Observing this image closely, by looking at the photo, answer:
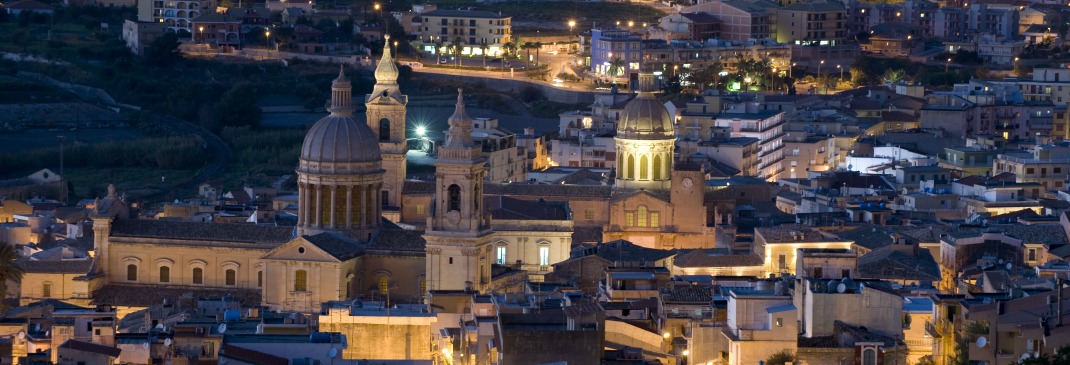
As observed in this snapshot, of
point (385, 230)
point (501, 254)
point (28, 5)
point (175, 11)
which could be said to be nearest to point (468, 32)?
point (175, 11)

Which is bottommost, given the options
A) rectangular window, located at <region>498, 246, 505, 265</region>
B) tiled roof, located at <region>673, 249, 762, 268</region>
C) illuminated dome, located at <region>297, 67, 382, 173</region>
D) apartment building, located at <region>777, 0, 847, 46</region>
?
rectangular window, located at <region>498, 246, 505, 265</region>

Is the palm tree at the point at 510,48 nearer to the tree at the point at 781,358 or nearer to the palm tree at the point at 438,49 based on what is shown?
the palm tree at the point at 438,49

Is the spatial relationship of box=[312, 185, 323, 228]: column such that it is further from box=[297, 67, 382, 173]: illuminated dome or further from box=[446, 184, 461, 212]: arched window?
box=[446, 184, 461, 212]: arched window

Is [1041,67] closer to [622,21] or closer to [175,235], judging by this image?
[622,21]

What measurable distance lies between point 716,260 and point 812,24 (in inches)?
3429

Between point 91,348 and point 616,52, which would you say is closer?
point 91,348

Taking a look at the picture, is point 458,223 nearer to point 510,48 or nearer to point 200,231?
point 200,231

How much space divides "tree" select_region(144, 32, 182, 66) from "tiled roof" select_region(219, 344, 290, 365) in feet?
345

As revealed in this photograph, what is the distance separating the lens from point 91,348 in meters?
50.2

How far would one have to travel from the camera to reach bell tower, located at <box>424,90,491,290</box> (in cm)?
6788

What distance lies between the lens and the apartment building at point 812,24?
6211 inches

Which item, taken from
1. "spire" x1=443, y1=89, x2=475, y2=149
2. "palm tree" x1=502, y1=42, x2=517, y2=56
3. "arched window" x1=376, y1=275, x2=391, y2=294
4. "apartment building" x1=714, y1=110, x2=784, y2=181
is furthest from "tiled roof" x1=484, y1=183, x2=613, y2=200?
"palm tree" x1=502, y1=42, x2=517, y2=56

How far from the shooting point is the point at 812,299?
49.8 m

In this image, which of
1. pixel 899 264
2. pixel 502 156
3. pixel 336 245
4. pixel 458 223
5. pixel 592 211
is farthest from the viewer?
pixel 502 156
